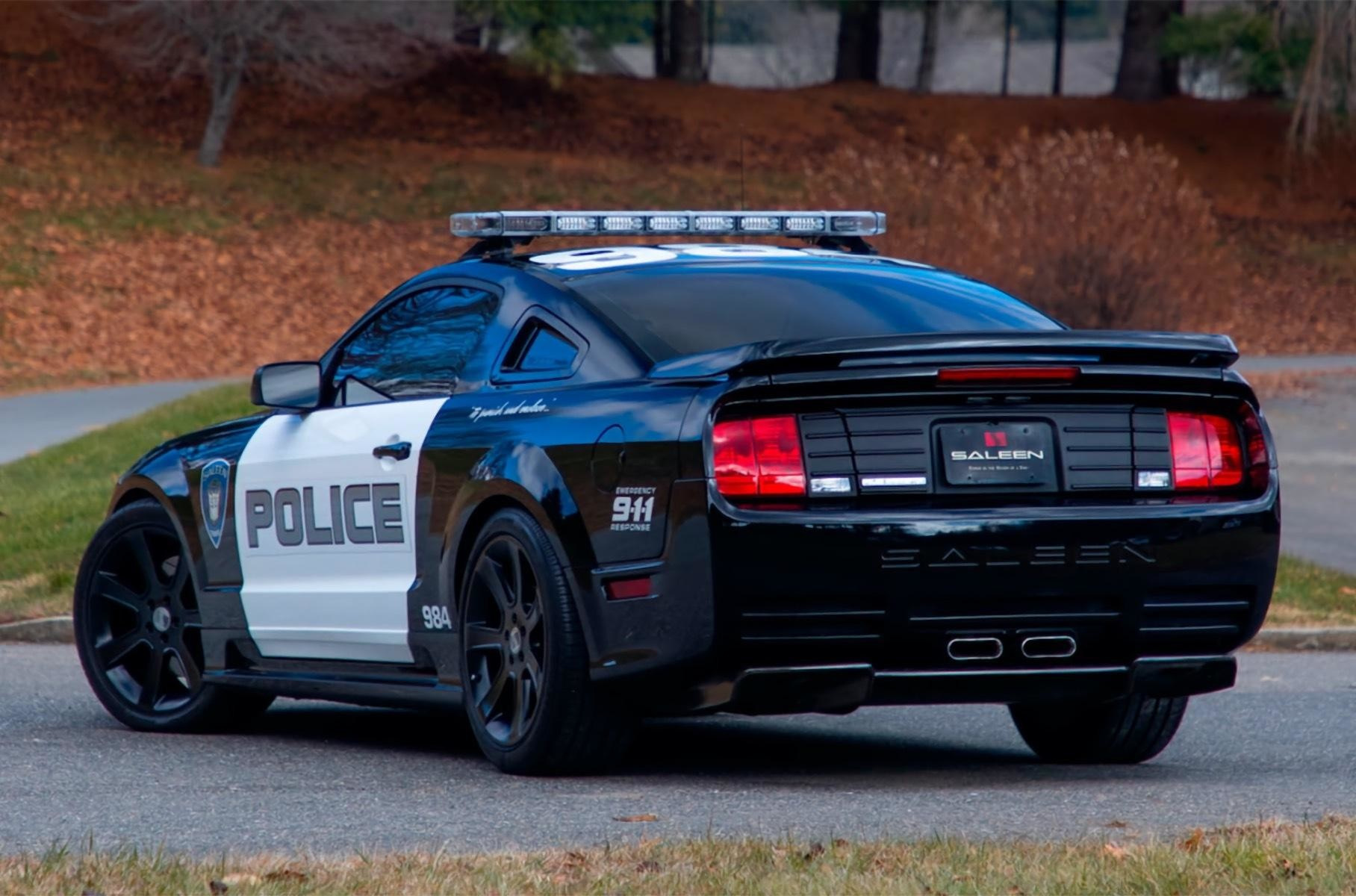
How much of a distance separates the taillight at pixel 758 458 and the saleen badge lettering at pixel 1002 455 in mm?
445

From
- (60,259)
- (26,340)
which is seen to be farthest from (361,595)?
(60,259)

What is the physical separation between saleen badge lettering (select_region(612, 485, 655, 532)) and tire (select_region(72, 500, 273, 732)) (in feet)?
7.87

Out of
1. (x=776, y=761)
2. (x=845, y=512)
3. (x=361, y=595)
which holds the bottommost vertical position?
(x=776, y=761)

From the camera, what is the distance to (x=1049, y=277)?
924 inches

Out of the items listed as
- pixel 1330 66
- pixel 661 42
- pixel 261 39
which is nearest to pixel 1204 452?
pixel 1330 66

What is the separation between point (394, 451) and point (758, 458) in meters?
1.61

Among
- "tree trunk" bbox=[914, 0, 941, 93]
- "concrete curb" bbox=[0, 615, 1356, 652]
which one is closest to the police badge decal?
"concrete curb" bbox=[0, 615, 1356, 652]

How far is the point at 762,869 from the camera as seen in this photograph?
460 centimetres

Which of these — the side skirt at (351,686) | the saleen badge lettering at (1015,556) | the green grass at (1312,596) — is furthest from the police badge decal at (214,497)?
the green grass at (1312,596)

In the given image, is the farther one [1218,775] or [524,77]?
[524,77]

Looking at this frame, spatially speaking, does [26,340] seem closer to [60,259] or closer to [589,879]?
[60,259]

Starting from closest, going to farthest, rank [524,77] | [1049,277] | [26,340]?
1. [1049,277]
2. [26,340]
3. [524,77]

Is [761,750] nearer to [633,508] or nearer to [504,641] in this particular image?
[504,641]

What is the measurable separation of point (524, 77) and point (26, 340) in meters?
18.6
